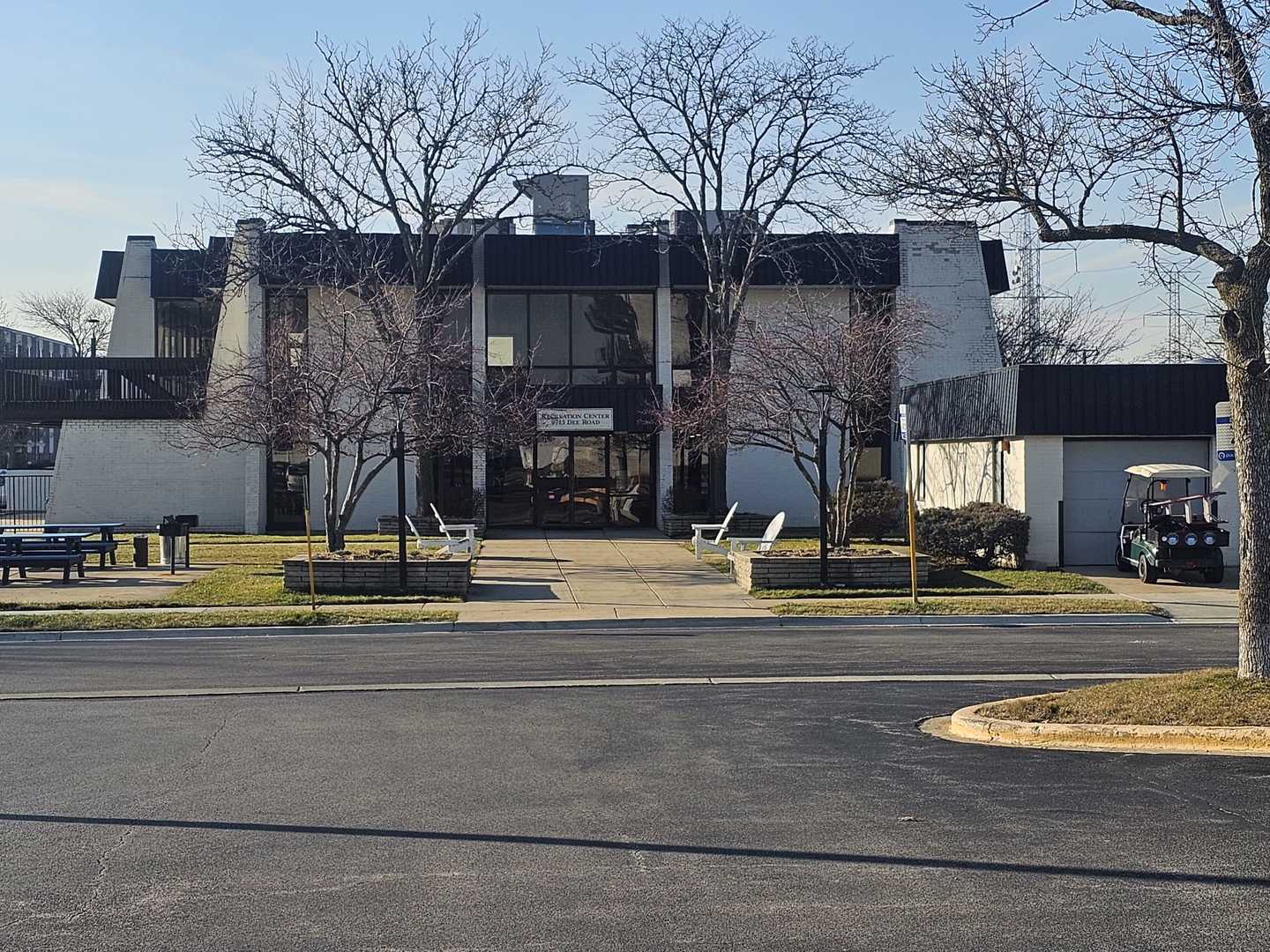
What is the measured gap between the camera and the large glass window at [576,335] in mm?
36781

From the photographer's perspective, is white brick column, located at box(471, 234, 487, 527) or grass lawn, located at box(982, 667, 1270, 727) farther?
white brick column, located at box(471, 234, 487, 527)

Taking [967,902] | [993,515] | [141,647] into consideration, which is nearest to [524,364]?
[993,515]

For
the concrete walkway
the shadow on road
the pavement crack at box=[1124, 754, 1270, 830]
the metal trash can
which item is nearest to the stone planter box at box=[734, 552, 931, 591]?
the concrete walkway

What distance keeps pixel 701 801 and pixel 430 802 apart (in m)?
1.60

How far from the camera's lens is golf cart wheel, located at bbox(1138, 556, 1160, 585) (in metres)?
22.4

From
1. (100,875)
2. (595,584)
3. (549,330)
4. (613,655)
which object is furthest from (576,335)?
(100,875)

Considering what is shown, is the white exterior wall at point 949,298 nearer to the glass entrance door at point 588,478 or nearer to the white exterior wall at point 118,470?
the glass entrance door at point 588,478

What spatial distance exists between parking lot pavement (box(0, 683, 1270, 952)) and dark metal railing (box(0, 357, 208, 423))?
28.4 m

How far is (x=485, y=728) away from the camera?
1062 centimetres

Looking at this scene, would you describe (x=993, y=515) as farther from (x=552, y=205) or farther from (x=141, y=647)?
(x=552, y=205)

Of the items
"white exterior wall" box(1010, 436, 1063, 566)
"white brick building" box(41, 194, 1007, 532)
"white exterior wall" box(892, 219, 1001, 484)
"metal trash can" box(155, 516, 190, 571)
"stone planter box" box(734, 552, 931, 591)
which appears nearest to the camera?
"stone planter box" box(734, 552, 931, 591)

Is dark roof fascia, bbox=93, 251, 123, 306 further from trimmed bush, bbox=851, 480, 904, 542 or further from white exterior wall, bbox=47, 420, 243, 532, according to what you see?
trimmed bush, bbox=851, 480, 904, 542

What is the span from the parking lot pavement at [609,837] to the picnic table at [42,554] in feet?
43.6

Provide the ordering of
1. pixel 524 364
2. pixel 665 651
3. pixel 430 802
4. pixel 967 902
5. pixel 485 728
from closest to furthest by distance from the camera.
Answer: pixel 967 902
pixel 430 802
pixel 485 728
pixel 665 651
pixel 524 364
